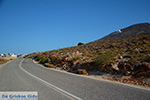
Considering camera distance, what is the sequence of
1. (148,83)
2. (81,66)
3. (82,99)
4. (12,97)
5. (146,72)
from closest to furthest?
(82,99), (12,97), (148,83), (146,72), (81,66)

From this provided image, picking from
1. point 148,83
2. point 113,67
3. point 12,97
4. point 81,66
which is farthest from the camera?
point 81,66

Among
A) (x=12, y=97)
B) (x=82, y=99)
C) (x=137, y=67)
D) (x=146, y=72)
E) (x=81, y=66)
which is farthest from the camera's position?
(x=81, y=66)

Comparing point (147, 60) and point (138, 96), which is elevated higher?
point (147, 60)

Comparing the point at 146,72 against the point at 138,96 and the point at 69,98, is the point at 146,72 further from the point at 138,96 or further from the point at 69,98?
the point at 69,98

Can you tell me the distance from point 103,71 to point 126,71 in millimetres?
2105

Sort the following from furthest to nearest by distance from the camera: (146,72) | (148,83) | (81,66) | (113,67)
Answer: (81,66)
(113,67)
(146,72)
(148,83)

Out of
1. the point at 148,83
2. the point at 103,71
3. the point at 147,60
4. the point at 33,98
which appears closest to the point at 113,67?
the point at 103,71

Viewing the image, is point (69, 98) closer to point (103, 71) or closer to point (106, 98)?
point (106, 98)

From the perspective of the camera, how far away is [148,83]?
7121 mm

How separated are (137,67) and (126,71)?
0.87 meters

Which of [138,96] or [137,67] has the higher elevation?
[137,67]

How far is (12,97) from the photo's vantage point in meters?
5.11

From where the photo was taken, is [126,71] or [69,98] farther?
[126,71]

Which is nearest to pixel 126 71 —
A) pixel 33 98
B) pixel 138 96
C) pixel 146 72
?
pixel 146 72
